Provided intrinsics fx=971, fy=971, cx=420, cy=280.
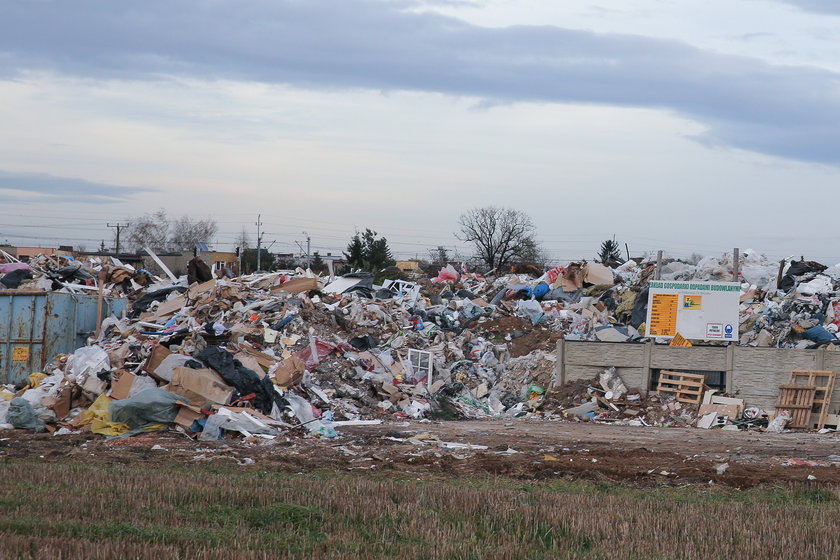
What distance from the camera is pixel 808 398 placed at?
61.7ft

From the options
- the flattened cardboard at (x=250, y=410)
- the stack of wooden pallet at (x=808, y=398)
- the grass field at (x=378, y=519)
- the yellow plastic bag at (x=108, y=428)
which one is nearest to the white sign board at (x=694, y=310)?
the stack of wooden pallet at (x=808, y=398)

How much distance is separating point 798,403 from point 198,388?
11406 mm

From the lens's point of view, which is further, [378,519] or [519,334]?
[519,334]

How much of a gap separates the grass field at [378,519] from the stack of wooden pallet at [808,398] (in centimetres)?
911

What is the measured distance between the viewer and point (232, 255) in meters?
66.4

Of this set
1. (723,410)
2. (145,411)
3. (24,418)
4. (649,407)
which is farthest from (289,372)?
(723,410)

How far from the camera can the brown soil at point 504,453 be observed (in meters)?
11.8

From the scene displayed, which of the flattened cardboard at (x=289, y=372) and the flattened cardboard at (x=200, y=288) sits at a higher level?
the flattened cardboard at (x=200, y=288)

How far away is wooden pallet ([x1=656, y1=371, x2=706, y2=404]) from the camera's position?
65.0 feet

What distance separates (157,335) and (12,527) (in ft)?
44.5

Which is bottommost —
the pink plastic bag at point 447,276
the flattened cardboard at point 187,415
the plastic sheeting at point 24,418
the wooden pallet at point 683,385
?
the plastic sheeting at point 24,418

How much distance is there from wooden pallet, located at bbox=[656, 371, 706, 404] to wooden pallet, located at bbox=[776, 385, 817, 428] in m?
1.56

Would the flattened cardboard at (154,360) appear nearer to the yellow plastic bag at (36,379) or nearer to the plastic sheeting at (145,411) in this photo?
the plastic sheeting at (145,411)

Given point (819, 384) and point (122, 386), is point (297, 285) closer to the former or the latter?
point (122, 386)
